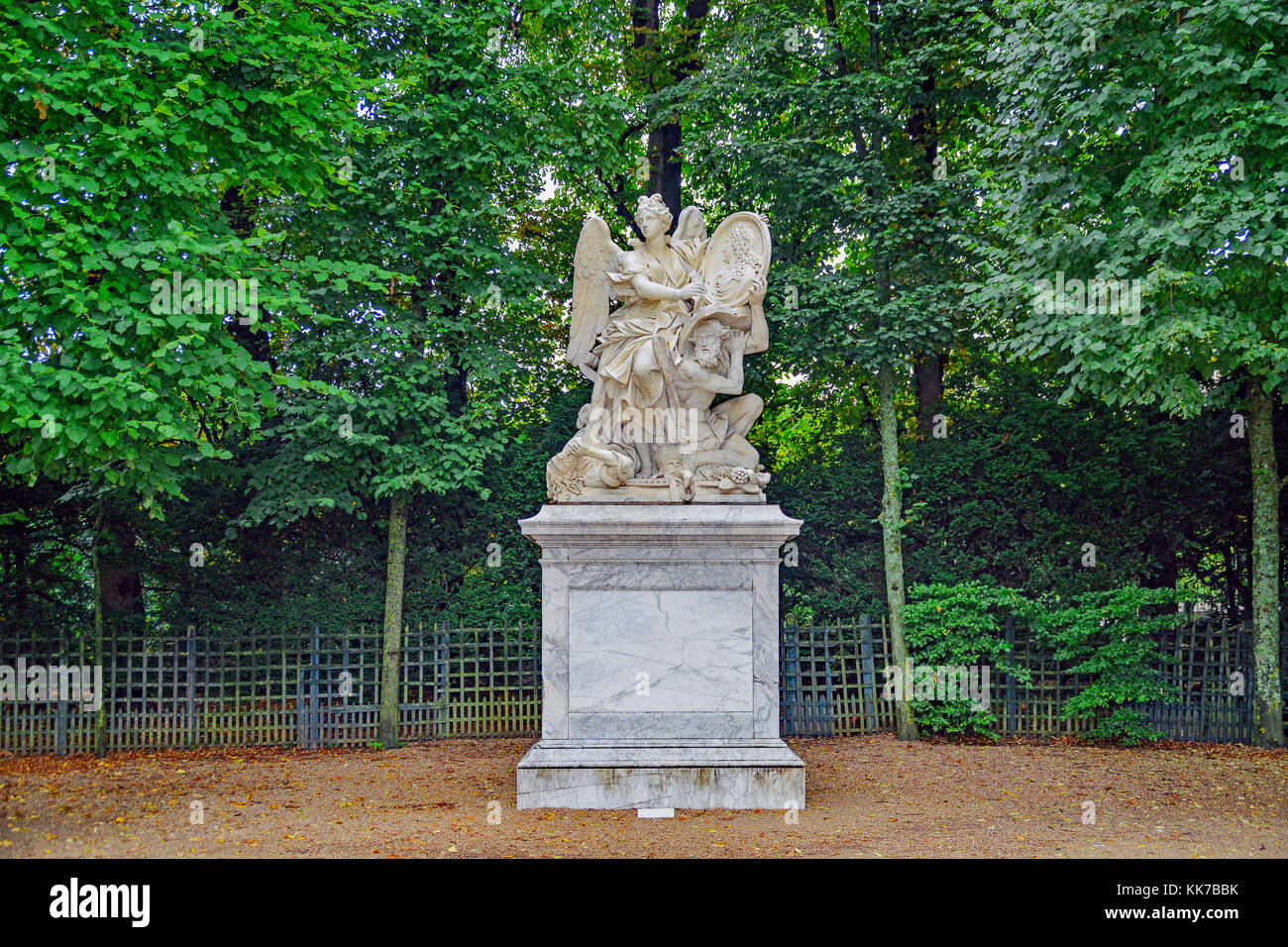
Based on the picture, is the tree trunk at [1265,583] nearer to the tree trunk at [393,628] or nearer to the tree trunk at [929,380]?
the tree trunk at [929,380]

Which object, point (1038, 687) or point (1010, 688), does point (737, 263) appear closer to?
point (1010, 688)

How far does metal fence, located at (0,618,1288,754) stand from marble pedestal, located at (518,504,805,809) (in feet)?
12.0

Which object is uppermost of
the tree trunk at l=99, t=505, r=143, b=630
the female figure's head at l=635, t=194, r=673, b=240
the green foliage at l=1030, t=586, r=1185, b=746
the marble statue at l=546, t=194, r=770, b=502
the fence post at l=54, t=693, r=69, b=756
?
the female figure's head at l=635, t=194, r=673, b=240

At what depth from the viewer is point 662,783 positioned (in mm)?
7840

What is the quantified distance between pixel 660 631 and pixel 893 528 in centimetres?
461

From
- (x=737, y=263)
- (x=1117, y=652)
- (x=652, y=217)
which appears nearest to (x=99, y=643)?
(x=652, y=217)

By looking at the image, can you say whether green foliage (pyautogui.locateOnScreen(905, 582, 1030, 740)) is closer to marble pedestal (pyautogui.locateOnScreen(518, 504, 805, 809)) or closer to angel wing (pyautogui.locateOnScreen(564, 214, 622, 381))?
marble pedestal (pyautogui.locateOnScreen(518, 504, 805, 809))

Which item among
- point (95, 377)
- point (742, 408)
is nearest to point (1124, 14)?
point (742, 408)

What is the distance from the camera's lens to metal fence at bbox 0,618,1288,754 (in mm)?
11352

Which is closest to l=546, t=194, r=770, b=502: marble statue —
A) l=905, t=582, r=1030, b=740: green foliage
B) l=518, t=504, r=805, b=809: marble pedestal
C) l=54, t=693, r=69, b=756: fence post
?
l=518, t=504, r=805, b=809: marble pedestal

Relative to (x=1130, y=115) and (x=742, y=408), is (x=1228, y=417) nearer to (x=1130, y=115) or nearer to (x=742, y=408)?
(x=1130, y=115)

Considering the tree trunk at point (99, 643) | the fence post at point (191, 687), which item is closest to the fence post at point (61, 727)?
the tree trunk at point (99, 643)

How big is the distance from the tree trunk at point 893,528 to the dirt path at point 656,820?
101 centimetres

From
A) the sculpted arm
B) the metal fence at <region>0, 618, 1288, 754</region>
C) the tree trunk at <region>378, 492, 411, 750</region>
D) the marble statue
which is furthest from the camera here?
the tree trunk at <region>378, 492, 411, 750</region>
